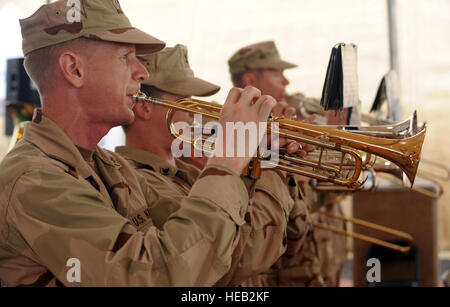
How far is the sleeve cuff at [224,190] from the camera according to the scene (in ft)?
4.95

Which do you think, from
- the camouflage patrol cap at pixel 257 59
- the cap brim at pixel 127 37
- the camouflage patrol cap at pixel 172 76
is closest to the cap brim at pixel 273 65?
the camouflage patrol cap at pixel 257 59

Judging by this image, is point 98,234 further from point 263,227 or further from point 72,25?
point 263,227

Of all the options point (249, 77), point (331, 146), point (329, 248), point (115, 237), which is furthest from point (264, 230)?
point (329, 248)

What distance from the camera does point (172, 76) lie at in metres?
2.53

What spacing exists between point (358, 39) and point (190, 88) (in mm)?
4378

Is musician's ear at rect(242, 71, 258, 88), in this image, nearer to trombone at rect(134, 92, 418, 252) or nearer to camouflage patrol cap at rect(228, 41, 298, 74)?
camouflage patrol cap at rect(228, 41, 298, 74)

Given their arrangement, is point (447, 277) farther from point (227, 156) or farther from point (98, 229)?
point (98, 229)

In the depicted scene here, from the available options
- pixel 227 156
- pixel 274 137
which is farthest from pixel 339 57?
pixel 227 156

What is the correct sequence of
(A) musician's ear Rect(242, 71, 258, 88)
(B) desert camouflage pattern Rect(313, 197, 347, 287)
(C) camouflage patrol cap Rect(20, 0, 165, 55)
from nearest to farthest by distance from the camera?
1. (C) camouflage patrol cap Rect(20, 0, 165, 55)
2. (A) musician's ear Rect(242, 71, 258, 88)
3. (B) desert camouflage pattern Rect(313, 197, 347, 287)

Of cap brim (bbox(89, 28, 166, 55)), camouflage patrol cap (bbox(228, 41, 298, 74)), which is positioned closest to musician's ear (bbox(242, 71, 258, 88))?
camouflage patrol cap (bbox(228, 41, 298, 74))

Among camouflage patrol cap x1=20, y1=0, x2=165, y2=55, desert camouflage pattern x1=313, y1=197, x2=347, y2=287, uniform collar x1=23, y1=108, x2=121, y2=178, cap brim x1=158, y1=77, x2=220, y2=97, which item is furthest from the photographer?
desert camouflage pattern x1=313, y1=197, x2=347, y2=287

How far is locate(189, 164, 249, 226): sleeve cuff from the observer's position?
151 centimetres

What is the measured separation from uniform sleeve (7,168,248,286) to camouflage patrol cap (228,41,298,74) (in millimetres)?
2240

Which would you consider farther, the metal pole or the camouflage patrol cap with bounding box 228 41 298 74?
the metal pole
